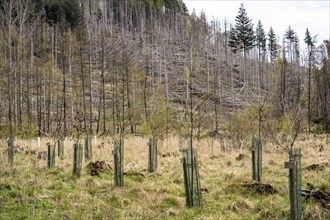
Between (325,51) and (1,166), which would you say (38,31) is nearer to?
(325,51)

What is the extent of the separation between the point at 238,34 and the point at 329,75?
29231mm

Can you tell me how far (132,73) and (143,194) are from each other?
83.4 ft

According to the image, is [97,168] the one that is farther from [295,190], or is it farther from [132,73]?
[132,73]

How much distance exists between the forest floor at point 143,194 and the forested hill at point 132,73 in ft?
9.39

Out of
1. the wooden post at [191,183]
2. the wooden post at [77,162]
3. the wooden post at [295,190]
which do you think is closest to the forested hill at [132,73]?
the wooden post at [191,183]

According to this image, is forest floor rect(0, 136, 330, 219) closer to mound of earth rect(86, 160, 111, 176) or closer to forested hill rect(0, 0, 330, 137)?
mound of earth rect(86, 160, 111, 176)

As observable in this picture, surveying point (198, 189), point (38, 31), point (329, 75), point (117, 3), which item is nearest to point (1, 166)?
point (198, 189)

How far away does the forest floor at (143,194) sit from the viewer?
6703 millimetres

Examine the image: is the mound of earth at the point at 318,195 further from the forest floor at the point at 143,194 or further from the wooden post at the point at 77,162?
the wooden post at the point at 77,162

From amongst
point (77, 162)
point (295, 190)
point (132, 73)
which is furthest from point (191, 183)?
point (132, 73)

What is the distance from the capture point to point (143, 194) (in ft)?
26.8

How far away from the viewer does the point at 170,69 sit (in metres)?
51.2

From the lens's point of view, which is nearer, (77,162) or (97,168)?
(77,162)

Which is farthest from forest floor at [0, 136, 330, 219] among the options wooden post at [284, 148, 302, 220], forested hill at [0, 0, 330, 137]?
forested hill at [0, 0, 330, 137]
